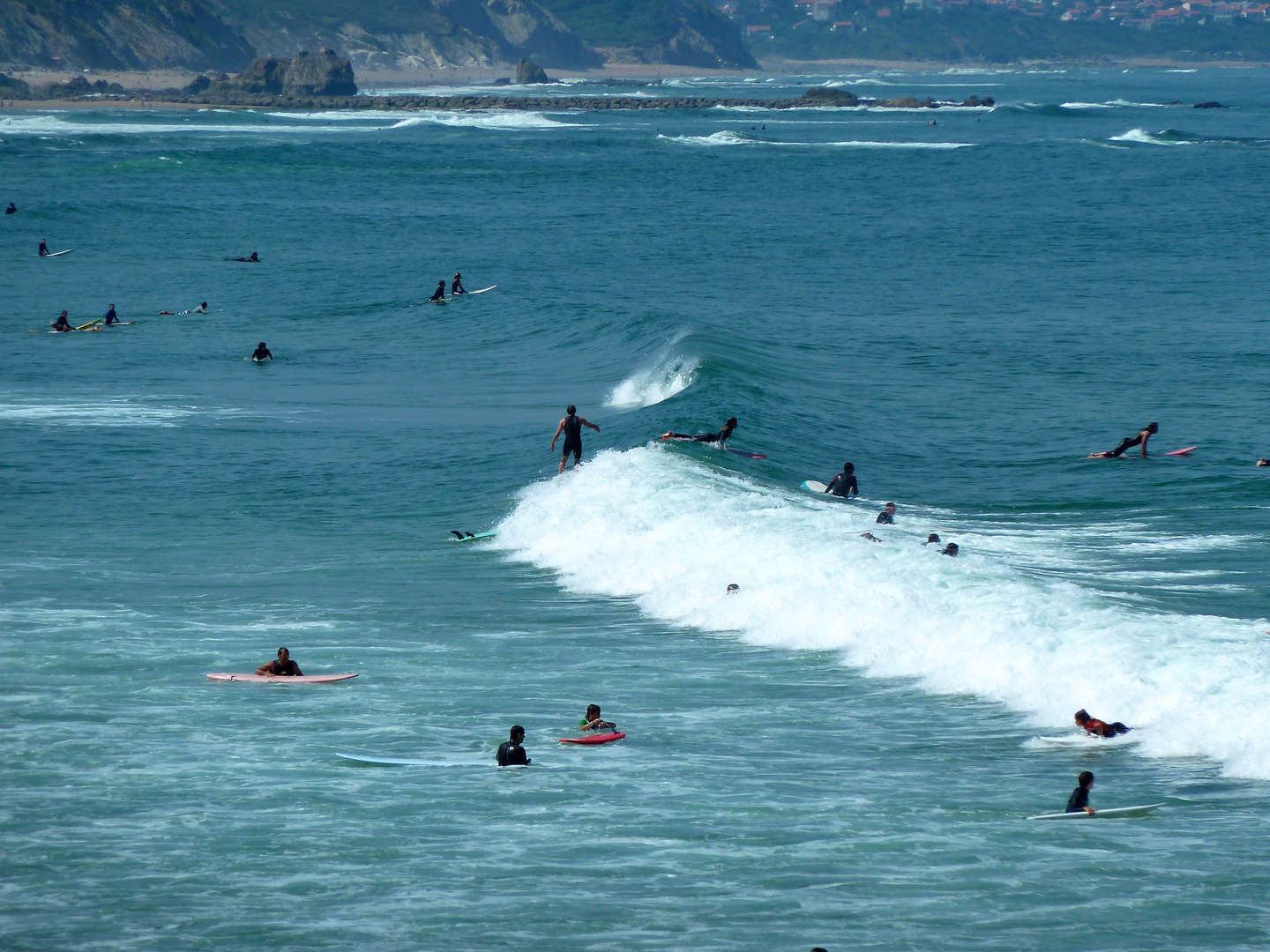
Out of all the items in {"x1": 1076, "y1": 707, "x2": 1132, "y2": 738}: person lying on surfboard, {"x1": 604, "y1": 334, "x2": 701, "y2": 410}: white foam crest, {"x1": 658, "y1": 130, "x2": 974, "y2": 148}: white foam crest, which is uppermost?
{"x1": 658, "y1": 130, "x2": 974, "y2": 148}: white foam crest

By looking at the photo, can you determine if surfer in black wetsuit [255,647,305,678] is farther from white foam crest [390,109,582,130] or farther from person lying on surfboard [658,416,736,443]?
white foam crest [390,109,582,130]

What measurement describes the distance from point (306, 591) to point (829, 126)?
136m

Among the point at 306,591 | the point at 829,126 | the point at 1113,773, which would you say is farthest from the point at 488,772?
the point at 829,126

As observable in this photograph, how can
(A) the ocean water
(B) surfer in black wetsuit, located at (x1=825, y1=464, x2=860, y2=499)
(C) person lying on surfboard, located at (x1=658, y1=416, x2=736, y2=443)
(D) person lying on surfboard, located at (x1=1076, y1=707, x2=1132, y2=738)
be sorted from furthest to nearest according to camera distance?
1. (C) person lying on surfboard, located at (x1=658, y1=416, x2=736, y2=443)
2. (B) surfer in black wetsuit, located at (x1=825, y1=464, x2=860, y2=499)
3. (D) person lying on surfboard, located at (x1=1076, y1=707, x2=1132, y2=738)
4. (A) the ocean water

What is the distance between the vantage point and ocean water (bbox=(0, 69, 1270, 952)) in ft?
39.8

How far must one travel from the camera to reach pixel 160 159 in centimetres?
10144

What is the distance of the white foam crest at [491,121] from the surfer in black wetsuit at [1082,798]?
138 m

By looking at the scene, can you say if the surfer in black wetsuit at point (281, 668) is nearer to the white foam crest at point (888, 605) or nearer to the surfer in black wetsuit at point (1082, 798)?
the white foam crest at point (888, 605)

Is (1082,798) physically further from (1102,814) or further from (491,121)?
(491,121)

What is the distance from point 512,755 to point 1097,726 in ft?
21.3

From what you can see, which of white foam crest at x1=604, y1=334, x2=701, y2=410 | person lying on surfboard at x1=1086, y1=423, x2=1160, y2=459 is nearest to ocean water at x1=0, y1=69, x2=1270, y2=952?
white foam crest at x1=604, y1=334, x2=701, y2=410

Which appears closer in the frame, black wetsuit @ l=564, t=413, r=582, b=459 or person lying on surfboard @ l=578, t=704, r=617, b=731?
person lying on surfboard @ l=578, t=704, r=617, b=731

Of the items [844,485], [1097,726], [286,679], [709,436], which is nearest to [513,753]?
[286,679]

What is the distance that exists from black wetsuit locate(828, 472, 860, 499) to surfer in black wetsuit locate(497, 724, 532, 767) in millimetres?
13026
